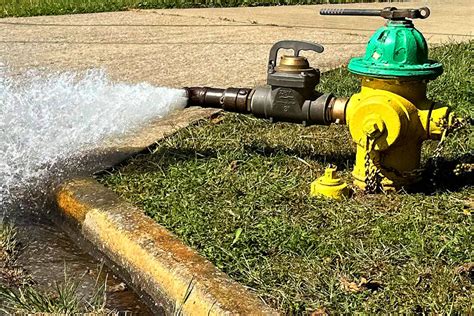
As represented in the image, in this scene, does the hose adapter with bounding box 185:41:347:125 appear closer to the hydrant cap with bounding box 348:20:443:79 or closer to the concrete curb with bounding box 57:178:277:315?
the hydrant cap with bounding box 348:20:443:79

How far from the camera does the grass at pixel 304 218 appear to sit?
219 cm

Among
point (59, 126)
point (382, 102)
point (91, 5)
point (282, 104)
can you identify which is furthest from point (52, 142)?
point (91, 5)

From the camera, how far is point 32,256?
2.69 metres

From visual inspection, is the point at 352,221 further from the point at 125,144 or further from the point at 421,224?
the point at 125,144

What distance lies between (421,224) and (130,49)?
12.6 feet

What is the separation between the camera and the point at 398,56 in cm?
273

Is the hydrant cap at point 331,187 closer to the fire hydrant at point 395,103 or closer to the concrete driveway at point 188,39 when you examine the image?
the fire hydrant at point 395,103

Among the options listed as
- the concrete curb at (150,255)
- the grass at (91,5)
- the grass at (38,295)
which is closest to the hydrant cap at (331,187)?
the concrete curb at (150,255)

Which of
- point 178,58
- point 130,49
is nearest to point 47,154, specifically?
point 178,58

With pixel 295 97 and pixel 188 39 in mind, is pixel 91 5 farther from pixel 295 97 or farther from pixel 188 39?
pixel 295 97

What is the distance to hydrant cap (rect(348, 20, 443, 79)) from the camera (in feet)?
8.91

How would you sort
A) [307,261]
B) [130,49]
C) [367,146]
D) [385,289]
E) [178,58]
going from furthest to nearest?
[130,49]
[178,58]
[367,146]
[307,261]
[385,289]


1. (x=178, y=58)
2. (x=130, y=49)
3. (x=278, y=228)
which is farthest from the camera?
(x=130, y=49)

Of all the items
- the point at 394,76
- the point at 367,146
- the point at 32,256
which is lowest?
the point at 32,256
